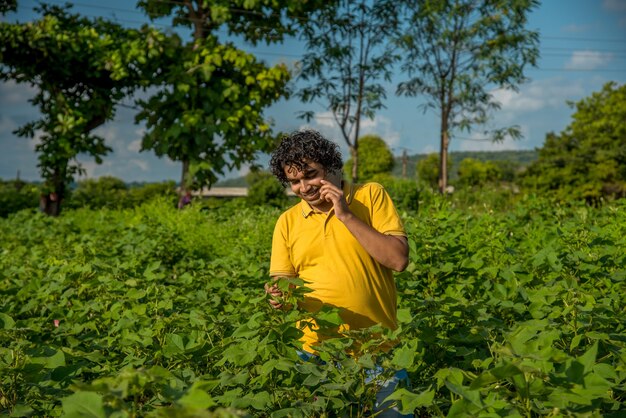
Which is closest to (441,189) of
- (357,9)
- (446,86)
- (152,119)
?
(446,86)

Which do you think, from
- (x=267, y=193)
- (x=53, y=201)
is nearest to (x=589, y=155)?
(x=267, y=193)

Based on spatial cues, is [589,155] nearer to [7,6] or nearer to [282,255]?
[7,6]

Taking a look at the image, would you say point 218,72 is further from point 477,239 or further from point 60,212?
point 477,239

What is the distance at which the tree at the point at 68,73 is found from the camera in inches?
645

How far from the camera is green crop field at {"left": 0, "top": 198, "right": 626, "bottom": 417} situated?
152 centimetres

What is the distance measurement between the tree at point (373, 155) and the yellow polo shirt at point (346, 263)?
63.8m

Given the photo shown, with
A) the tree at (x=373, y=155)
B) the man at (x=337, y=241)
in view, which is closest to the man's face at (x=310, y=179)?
the man at (x=337, y=241)

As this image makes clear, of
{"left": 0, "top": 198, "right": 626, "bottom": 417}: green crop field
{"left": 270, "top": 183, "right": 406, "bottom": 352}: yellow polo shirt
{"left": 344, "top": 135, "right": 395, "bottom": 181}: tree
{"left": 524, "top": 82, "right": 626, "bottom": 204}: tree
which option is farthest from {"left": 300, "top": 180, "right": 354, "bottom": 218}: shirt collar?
{"left": 344, "top": 135, "right": 395, "bottom": 181}: tree

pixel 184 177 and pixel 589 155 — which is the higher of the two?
pixel 589 155

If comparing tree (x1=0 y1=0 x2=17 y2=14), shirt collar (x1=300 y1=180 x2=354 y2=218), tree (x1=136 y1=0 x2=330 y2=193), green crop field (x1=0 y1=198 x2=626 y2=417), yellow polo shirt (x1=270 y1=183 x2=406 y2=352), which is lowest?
green crop field (x1=0 y1=198 x2=626 y2=417)

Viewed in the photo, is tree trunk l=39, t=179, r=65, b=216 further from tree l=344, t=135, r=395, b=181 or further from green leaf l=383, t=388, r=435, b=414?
tree l=344, t=135, r=395, b=181

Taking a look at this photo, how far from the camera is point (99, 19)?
17.9 meters

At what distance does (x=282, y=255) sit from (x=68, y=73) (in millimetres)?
15623

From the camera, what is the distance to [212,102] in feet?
55.0
